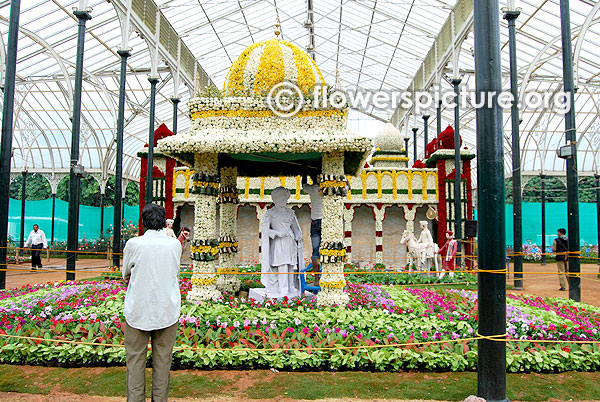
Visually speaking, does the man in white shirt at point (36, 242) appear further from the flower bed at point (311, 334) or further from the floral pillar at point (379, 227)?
the floral pillar at point (379, 227)

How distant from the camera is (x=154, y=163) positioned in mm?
18641

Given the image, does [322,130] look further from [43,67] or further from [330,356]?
[43,67]

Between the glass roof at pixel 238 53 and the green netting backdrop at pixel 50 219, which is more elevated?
the glass roof at pixel 238 53

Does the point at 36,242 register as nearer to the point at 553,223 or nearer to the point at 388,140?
the point at 388,140

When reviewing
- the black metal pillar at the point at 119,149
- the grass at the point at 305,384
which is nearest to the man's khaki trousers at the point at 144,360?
the grass at the point at 305,384

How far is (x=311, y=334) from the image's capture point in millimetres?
6379

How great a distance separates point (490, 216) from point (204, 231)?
5408 mm

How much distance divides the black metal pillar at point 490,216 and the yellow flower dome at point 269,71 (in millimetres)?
4162

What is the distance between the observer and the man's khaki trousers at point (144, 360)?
3760 mm

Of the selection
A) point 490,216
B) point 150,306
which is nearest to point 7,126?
point 150,306

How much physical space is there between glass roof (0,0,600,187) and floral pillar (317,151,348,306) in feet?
31.9

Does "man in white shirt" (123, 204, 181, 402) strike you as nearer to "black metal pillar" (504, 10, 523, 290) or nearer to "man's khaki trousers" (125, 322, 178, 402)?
"man's khaki trousers" (125, 322, 178, 402)

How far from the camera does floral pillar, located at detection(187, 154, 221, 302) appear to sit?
819cm

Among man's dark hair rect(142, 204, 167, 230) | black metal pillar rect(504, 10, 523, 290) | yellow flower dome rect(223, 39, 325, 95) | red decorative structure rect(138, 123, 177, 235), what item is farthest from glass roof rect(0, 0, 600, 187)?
man's dark hair rect(142, 204, 167, 230)
